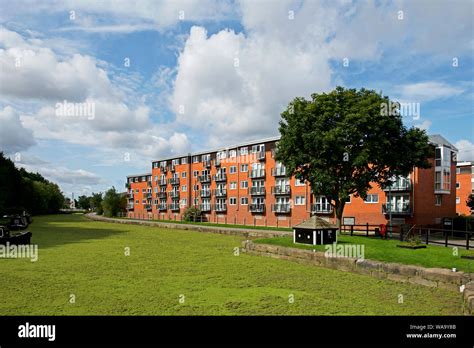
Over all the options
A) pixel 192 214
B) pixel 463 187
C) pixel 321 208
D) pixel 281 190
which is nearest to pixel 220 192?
pixel 192 214

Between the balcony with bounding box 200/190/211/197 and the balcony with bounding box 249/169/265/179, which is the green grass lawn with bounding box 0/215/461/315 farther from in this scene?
the balcony with bounding box 200/190/211/197

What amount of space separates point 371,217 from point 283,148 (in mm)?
16997

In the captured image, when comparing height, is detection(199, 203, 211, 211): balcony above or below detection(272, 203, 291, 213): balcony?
below

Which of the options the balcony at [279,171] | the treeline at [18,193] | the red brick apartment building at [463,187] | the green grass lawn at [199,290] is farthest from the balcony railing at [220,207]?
the red brick apartment building at [463,187]

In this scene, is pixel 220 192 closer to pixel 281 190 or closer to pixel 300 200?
pixel 281 190

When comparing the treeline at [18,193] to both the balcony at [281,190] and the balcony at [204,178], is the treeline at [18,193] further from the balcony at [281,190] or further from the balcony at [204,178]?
the balcony at [281,190]

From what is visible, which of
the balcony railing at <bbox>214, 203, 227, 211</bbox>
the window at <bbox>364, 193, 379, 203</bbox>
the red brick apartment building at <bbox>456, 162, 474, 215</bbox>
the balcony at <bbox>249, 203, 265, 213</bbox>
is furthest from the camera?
the red brick apartment building at <bbox>456, 162, 474, 215</bbox>

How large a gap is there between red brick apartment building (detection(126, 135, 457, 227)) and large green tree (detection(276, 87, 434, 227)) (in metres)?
7.32

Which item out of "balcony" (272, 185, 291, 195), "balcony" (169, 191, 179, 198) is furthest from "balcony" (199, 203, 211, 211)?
"balcony" (272, 185, 291, 195)

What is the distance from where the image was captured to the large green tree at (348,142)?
2856 cm

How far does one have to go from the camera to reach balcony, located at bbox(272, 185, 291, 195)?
165 ft

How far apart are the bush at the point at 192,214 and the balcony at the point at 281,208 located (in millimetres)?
17832

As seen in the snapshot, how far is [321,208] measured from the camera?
4578cm
